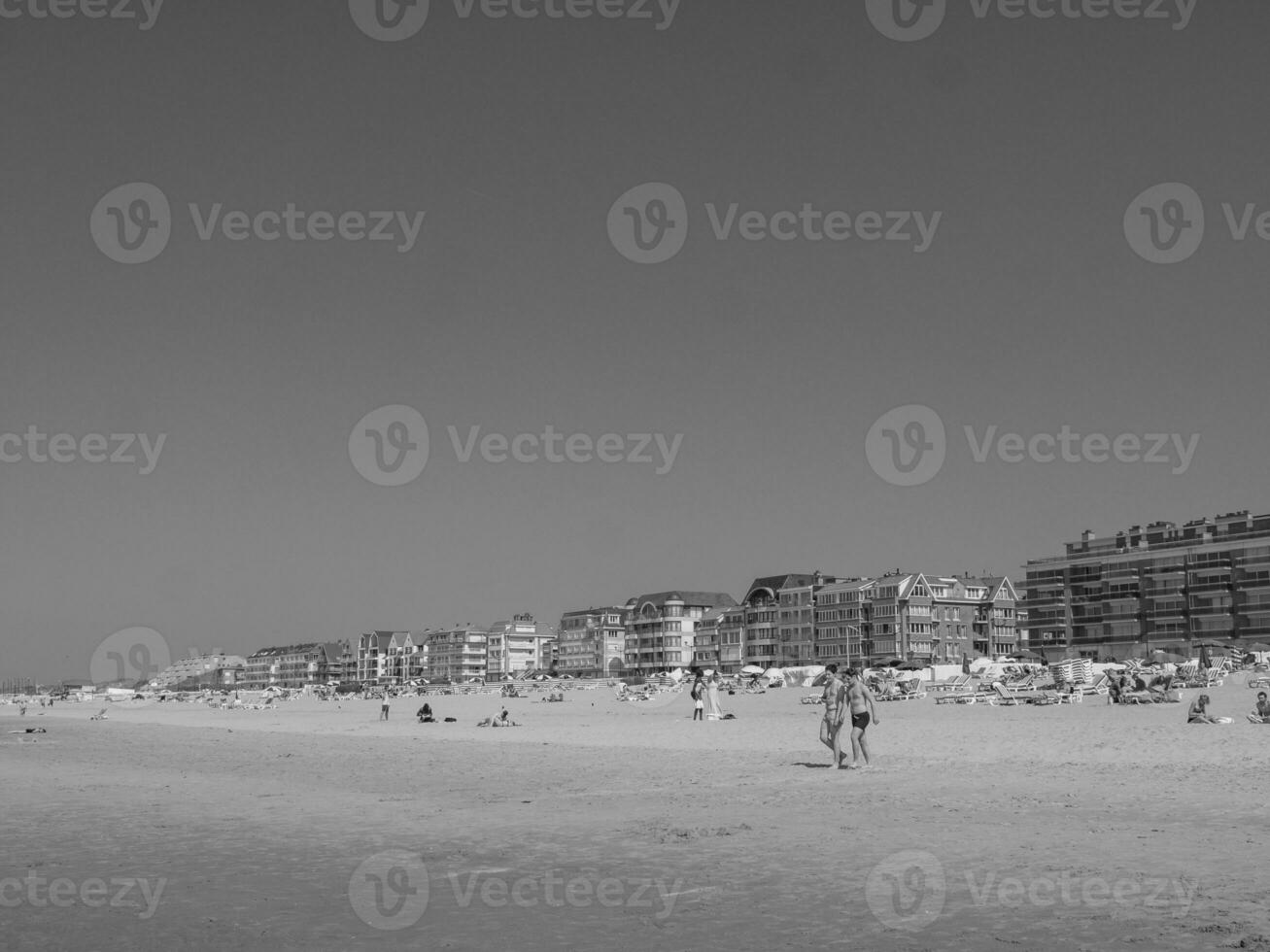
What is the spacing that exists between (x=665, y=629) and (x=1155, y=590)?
84178 millimetres

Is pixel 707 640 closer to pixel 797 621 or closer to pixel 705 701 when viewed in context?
pixel 797 621

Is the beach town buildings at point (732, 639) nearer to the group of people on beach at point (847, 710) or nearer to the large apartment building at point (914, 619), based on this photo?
the large apartment building at point (914, 619)

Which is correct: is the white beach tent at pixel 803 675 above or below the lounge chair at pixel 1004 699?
below

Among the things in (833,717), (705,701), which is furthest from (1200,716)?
(705,701)

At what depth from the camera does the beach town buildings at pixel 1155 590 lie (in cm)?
11812

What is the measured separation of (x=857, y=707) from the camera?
20.5 meters

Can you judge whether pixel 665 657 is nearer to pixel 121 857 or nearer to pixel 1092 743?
pixel 1092 743

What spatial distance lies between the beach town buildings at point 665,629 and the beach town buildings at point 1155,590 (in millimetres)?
62239

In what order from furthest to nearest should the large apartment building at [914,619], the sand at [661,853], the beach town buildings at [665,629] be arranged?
the beach town buildings at [665,629]
the large apartment building at [914,619]
the sand at [661,853]

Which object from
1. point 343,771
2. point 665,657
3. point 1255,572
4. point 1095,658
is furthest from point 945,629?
point 343,771

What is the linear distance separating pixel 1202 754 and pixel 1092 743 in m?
3.72

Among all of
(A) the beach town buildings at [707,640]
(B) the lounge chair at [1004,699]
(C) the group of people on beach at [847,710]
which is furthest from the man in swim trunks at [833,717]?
Answer: (A) the beach town buildings at [707,640]

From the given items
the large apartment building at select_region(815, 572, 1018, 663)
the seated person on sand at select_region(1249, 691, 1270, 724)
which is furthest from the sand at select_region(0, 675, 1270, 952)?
the large apartment building at select_region(815, 572, 1018, 663)

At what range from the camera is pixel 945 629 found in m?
147
